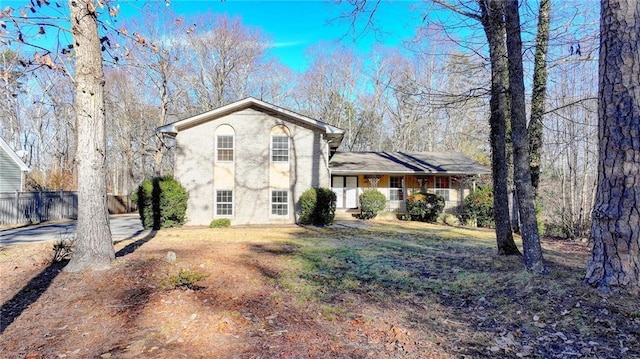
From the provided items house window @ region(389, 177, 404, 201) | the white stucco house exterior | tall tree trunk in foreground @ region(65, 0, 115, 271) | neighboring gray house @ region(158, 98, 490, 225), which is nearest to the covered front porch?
house window @ region(389, 177, 404, 201)

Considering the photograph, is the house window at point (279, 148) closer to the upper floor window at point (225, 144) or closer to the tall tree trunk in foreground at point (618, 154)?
the upper floor window at point (225, 144)

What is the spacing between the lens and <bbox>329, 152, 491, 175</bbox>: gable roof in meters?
19.5

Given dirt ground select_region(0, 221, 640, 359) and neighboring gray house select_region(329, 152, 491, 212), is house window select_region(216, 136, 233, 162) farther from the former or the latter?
dirt ground select_region(0, 221, 640, 359)

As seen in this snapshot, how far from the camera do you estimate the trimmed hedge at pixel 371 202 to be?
18.8 meters

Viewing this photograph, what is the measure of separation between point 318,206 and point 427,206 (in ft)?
22.5

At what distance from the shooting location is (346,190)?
20953 millimetres

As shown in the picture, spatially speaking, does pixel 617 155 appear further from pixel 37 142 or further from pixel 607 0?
pixel 37 142

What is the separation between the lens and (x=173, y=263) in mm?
6000

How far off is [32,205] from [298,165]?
1445 cm

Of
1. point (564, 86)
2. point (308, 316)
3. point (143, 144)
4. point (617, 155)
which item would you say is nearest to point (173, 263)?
point (308, 316)

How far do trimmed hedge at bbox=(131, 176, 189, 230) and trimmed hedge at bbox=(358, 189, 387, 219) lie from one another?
9167 millimetres

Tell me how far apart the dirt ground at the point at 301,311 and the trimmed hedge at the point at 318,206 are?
8547mm

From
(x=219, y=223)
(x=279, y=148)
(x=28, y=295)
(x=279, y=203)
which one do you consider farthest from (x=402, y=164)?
(x=28, y=295)

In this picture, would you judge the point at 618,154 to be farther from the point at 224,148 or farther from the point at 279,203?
→ the point at 224,148
